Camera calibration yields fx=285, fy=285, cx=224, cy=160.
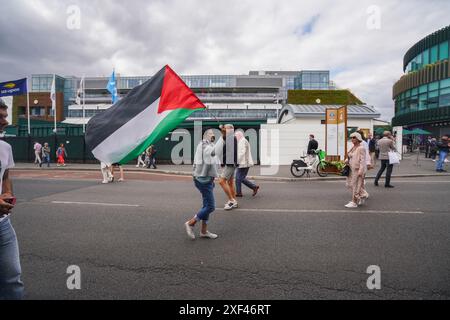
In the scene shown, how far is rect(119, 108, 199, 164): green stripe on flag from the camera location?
4164 millimetres

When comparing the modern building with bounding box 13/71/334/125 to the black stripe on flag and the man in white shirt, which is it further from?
the man in white shirt

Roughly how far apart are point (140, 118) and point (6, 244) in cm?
236

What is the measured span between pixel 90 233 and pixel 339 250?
415 centimetres

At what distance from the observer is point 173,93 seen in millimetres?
4609

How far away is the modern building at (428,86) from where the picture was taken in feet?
115

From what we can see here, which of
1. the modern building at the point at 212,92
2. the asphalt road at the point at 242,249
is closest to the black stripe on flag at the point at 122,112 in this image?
the asphalt road at the point at 242,249

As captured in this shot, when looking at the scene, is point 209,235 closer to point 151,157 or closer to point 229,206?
point 229,206

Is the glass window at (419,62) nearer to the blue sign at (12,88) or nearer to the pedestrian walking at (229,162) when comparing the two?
the pedestrian walking at (229,162)

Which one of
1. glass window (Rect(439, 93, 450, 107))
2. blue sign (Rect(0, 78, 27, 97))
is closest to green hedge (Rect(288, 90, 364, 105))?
glass window (Rect(439, 93, 450, 107))
